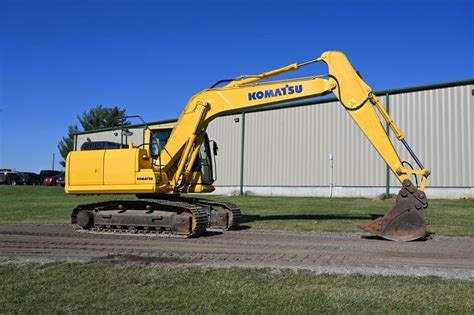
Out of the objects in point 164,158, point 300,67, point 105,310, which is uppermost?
point 300,67

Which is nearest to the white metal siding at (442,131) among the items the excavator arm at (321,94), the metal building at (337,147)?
the metal building at (337,147)

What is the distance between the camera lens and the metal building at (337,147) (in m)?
26.1

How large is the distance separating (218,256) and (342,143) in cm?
2292

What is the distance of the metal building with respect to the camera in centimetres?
2614

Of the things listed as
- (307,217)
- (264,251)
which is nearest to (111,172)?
(264,251)

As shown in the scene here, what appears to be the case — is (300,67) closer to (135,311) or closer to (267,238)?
(267,238)

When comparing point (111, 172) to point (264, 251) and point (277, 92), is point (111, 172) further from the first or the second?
point (264, 251)

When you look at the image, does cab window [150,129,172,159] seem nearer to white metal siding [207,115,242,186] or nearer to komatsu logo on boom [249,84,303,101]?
komatsu logo on boom [249,84,303,101]

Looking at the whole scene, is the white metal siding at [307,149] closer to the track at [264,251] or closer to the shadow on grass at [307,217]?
the shadow on grass at [307,217]

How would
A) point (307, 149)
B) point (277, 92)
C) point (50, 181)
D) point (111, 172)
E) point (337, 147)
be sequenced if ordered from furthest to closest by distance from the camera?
point (50, 181) → point (307, 149) → point (337, 147) → point (111, 172) → point (277, 92)

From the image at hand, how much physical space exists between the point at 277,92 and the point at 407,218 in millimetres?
4774

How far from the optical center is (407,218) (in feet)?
37.6

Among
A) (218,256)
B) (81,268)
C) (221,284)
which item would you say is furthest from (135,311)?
(218,256)

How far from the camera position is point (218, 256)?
30.1ft
